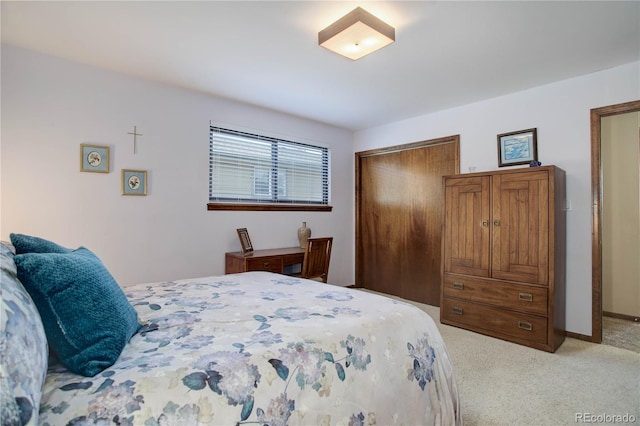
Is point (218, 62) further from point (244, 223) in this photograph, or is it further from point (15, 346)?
point (15, 346)

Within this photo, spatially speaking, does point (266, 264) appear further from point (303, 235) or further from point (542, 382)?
point (542, 382)

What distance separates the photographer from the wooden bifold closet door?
396cm

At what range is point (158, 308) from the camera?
4.74 feet

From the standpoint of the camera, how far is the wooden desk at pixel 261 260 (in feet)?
10.5

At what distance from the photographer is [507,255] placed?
2889mm

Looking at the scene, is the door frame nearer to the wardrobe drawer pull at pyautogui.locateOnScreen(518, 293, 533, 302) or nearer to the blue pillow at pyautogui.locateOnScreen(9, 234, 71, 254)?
the wardrobe drawer pull at pyautogui.locateOnScreen(518, 293, 533, 302)

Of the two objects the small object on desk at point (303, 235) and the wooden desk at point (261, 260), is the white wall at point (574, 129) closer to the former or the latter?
the small object on desk at point (303, 235)

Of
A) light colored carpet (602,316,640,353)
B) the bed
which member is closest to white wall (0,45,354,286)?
the bed

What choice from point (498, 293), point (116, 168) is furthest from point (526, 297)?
point (116, 168)

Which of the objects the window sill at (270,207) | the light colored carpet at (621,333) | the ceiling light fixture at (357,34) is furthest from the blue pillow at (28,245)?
the light colored carpet at (621,333)

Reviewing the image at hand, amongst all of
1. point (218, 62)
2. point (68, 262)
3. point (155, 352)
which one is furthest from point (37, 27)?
point (155, 352)

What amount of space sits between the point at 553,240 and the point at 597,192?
2.24ft

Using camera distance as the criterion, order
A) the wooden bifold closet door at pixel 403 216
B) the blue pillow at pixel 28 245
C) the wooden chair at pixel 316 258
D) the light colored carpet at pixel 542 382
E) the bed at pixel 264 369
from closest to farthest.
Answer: the bed at pixel 264 369 → the blue pillow at pixel 28 245 → the light colored carpet at pixel 542 382 → the wooden chair at pixel 316 258 → the wooden bifold closet door at pixel 403 216

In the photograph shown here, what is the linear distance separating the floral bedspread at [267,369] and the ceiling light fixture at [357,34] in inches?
64.1
